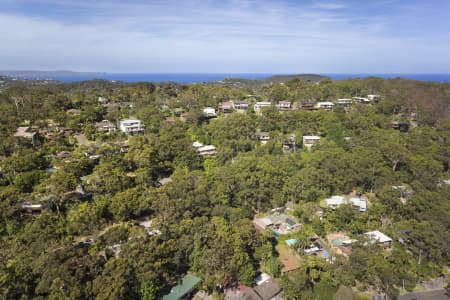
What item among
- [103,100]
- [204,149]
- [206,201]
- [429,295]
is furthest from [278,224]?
[103,100]

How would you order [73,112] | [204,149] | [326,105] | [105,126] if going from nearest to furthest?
1. [204,149]
2. [105,126]
3. [73,112]
4. [326,105]

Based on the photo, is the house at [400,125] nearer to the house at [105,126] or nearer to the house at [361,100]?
the house at [361,100]

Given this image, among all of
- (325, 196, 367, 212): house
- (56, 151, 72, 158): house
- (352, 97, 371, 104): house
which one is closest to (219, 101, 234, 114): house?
(352, 97, 371, 104): house

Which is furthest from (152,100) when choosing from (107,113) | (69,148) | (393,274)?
(393,274)

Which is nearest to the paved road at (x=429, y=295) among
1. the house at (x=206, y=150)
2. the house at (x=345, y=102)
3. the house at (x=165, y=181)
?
the house at (x=165, y=181)

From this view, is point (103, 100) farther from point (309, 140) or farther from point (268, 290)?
point (268, 290)

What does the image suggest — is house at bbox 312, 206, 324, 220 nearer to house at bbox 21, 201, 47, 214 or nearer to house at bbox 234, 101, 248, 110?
house at bbox 21, 201, 47, 214

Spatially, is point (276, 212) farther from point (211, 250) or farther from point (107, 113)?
point (107, 113)
